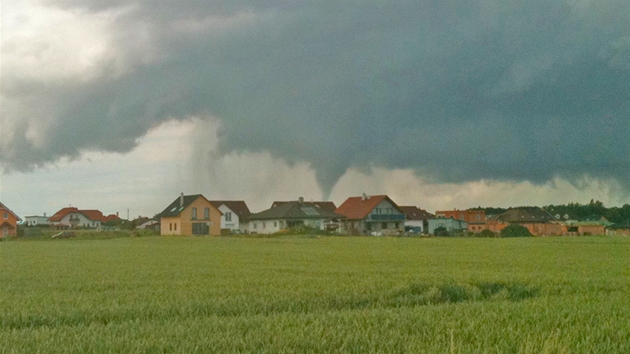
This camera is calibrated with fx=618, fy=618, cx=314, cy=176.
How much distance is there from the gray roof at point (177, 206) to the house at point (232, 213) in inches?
272

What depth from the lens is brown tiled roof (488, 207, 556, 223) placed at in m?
130

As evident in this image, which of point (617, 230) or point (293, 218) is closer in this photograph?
point (293, 218)

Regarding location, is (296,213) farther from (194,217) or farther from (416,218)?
(416,218)

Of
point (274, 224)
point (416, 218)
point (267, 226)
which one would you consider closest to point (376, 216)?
point (274, 224)

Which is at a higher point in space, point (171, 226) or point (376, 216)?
point (376, 216)

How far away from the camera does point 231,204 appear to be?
390ft

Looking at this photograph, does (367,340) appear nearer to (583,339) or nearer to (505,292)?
(583,339)

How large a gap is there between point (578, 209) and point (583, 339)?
620ft

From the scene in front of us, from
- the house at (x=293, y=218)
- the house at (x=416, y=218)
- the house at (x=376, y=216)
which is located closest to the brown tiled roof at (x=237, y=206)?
the house at (x=293, y=218)

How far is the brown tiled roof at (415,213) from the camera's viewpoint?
4749 inches

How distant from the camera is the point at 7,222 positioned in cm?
9538

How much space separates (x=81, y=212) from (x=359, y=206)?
81778 millimetres

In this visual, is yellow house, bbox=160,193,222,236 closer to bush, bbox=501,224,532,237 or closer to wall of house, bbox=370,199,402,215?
wall of house, bbox=370,199,402,215

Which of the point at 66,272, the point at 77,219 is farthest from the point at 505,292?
the point at 77,219
